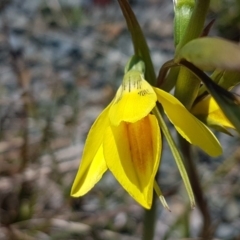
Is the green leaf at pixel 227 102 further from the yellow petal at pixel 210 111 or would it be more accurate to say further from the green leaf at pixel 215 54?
the yellow petal at pixel 210 111

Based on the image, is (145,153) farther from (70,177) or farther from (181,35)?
(70,177)

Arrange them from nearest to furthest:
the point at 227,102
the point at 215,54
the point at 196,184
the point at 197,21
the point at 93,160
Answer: the point at 215,54, the point at 227,102, the point at 197,21, the point at 93,160, the point at 196,184

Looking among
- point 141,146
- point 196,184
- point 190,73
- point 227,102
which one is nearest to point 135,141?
point 141,146

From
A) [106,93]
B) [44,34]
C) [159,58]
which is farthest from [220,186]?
[44,34]

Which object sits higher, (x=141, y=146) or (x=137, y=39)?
(x=137, y=39)

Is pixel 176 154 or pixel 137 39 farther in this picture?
pixel 137 39

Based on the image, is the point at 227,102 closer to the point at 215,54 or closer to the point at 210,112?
the point at 215,54

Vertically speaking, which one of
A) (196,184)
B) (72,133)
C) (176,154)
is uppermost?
(176,154)
